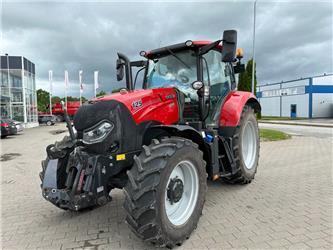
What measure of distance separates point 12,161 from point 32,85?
21.9m

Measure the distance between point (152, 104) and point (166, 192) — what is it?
1.15 metres

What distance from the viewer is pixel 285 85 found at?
154 ft

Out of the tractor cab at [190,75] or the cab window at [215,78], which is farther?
the cab window at [215,78]

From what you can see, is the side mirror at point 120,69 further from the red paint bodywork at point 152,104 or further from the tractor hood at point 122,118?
the tractor hood at point 122,118

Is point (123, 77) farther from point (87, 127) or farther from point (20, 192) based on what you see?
point (20, 192)

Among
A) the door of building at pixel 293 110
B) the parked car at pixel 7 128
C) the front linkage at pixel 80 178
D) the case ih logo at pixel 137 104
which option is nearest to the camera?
the front linkage at pixel 80 178

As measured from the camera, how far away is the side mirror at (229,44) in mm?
3543

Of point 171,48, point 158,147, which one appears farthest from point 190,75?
point 158,147

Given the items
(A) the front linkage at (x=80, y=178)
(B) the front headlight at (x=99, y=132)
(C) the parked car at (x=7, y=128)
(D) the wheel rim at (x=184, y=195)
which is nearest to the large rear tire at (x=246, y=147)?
(D) the wheel rim at (x=184, y=195)

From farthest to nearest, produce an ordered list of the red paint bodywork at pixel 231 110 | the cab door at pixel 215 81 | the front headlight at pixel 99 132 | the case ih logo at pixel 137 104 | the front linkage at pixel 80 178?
the red paint bodywork at pixel 231 110
the cab door at pixel 215 81
the case ih logo at pixel 137 104
the front headlight at pixel 99 132
the front linkage at pixel 80 178

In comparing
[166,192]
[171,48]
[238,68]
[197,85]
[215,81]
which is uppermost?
[171,48]

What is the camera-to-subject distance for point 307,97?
4150cm

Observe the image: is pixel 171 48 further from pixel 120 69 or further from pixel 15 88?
pixel 15 88

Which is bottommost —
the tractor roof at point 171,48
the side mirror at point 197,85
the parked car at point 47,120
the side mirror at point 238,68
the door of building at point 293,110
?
the parked car at point 47,120
